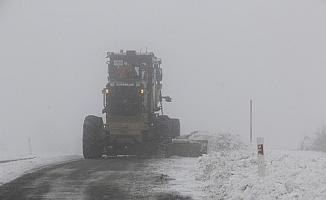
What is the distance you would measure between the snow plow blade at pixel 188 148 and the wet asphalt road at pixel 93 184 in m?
4.50

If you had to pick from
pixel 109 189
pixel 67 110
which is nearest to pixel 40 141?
pixel 67 110

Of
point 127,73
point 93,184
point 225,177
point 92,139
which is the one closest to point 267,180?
point 225,177

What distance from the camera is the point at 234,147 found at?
23359 mm

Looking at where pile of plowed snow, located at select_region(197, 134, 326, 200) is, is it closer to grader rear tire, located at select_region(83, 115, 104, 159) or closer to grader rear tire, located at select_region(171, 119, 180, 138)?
grader rear tire, located at select_region(83, 115, 104, 159)

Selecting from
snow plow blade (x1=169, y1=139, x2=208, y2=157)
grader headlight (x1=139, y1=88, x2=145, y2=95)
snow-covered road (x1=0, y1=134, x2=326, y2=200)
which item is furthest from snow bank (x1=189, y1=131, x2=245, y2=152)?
snow-covered road (x1=0, y1=134, x2=326, y2=200)

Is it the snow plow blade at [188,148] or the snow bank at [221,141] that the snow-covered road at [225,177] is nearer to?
the snow plow blade at [188,148]

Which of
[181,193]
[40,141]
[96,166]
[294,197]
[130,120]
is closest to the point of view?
[294,197]

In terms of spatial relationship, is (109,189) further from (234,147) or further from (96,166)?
(234,147)

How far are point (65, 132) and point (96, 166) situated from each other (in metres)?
72.4

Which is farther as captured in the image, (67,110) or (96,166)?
(67,110)

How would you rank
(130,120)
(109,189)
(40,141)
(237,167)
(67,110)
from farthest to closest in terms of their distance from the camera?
(67,110) < (40,141) < (130,120) < (237,167) < (109,189)

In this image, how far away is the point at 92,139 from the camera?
2183 centimetres

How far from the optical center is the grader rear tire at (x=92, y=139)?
21891mm

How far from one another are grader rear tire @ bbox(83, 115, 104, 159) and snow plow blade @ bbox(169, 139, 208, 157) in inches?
103
